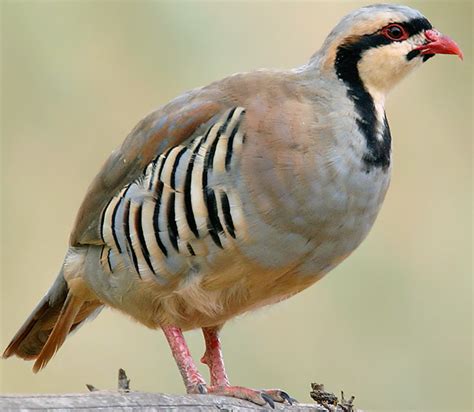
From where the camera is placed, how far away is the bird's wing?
4.92m

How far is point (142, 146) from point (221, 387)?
1010 millimetres

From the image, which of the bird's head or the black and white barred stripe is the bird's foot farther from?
the bird's head

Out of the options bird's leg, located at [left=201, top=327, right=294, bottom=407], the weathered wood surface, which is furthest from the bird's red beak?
the weathered wood surface

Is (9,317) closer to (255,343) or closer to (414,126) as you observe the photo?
(255,343)

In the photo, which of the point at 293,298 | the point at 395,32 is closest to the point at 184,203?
the point at 395,32

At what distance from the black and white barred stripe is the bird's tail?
66 cm

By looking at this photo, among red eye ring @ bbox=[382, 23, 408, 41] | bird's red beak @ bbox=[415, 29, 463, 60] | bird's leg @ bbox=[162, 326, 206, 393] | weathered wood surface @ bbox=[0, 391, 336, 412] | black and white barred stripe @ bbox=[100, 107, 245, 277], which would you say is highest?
red eye ring @ bbox=[382, 23, 408, 41]

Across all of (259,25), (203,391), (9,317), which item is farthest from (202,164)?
(259,25)

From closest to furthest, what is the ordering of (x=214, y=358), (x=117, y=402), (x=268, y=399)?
(x=117, y=402) < (x=268, y=399) < (x=214, y=358)

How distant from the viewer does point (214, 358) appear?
17.7 ft

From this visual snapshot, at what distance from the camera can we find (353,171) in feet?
15.6

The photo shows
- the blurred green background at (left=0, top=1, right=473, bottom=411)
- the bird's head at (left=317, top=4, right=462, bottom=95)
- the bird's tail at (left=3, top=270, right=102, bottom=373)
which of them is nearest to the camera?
the bird's head at (left=317, top=4, right=462, bottom=95)

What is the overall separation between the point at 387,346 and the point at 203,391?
11.0 ft

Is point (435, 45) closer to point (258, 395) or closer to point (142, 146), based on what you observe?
point (142, 146)
